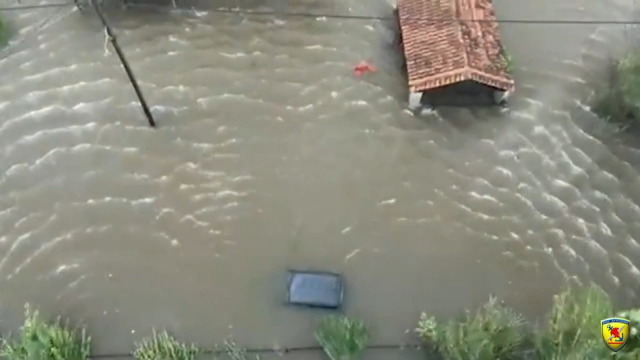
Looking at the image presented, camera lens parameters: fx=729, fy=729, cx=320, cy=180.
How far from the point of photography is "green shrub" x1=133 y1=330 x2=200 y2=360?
580 cm

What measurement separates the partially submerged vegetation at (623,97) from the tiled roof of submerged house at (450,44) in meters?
1.01

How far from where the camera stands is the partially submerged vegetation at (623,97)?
694cm

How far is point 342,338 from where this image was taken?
585 cm

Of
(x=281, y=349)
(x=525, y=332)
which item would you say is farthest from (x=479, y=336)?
(x=281, y=349)

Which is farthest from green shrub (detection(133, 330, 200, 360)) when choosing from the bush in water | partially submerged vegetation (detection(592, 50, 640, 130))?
partially submerged vegetation (detection(592, 50, 640, 130))

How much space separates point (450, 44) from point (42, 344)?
445cm

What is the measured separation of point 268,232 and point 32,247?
209 centimetres

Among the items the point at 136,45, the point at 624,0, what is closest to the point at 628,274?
the point at 624,0

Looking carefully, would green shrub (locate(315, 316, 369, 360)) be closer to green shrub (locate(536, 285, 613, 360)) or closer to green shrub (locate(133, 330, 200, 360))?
green shrub (locate(133, 330, 200, 360))

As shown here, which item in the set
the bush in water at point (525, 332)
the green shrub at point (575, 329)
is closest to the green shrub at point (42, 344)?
the bush in water at point (525, 332)

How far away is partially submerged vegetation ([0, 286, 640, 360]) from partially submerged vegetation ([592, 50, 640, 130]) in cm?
188

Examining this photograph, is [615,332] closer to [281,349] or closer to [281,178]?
[281,349]

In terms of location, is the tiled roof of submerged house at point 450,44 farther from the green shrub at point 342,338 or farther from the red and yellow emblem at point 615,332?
the red and yellow emblem at point 615,332

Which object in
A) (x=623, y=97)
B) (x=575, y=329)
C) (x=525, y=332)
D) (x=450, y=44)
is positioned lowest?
(x=525, y=332)
